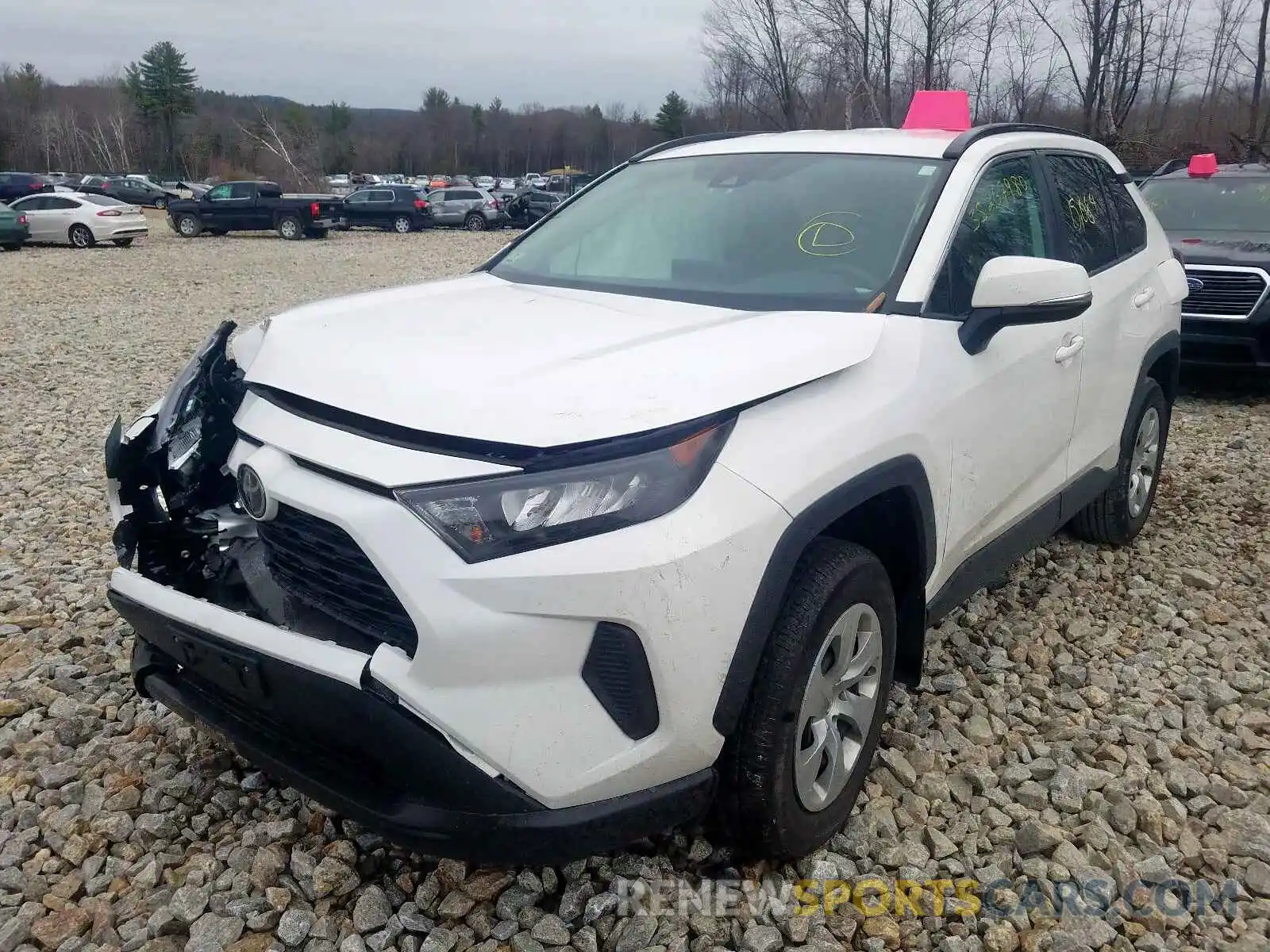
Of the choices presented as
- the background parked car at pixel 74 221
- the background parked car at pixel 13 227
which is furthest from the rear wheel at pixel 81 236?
the background parked car at pixel 13 227

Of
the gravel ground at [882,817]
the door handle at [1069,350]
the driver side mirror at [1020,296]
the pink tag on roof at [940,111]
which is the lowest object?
the gravel ground at [882,817]

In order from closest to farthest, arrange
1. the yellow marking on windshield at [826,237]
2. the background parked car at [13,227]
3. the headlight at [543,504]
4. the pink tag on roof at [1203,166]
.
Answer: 1. the headlight at [543,504]
2. the yellow marking on windshield at [826,237]
3. the pink tag on roof at [1203,166]
4. the background parked car at [13,227]

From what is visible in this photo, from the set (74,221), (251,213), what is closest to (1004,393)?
(74,221)

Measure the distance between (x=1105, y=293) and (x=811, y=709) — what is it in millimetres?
2268

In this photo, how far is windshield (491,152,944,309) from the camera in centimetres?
280

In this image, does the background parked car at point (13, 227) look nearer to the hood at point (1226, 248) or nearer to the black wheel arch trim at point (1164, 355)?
the hood at point (1226, 248)

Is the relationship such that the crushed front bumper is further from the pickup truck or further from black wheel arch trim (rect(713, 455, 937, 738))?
the pickup truck

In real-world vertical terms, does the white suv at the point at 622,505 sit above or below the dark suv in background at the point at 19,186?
below

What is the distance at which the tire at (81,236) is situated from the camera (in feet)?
76.5

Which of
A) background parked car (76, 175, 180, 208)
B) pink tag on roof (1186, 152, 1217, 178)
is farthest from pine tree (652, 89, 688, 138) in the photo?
pink tag on roof (1186, 152, 1217, 178)

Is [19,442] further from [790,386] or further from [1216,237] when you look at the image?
[1216,237]

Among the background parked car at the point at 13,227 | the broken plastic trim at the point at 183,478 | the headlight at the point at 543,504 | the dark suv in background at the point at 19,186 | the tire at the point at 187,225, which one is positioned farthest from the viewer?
the dark suv in background at the point at 19,186

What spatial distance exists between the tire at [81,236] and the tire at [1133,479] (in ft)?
81.5

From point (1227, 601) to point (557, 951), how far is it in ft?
10.5
